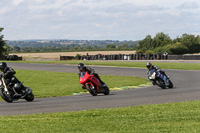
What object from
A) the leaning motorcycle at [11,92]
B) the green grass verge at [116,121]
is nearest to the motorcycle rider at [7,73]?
the leaning motorcycle at [11,92]

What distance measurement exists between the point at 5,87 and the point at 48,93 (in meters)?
4.91

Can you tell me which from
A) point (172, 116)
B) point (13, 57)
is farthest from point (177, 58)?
point (172, 116)

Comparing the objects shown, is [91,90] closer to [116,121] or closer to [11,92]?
[11,92]

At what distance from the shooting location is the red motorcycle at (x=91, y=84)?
61.5 ft

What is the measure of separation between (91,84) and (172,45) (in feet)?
250

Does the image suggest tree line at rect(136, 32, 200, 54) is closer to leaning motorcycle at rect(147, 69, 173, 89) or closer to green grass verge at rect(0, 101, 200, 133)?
leaning motorcycle at rect(147, 69, 173, 89)

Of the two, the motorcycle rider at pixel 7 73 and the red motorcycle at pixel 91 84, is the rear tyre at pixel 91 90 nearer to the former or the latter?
the red motorcycle at pixel 91 84

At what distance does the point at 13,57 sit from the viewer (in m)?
82.9

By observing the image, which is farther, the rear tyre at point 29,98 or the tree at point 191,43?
the tree at point 191,43

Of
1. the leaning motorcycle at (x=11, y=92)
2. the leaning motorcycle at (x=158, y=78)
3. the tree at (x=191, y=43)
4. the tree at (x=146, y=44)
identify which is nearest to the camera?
the leaning motorcycle at (x=11, y=92)

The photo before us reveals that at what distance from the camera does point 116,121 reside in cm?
1041

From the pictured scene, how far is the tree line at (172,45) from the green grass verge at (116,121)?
76.7m

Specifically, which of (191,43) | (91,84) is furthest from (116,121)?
(191,43)

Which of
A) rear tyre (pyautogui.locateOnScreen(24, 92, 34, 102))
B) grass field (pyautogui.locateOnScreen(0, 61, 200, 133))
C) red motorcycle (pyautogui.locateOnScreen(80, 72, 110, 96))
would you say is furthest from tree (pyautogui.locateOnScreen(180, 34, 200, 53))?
grass field (pyautogui.locateOnScreen(0, 61, 200, 133))
